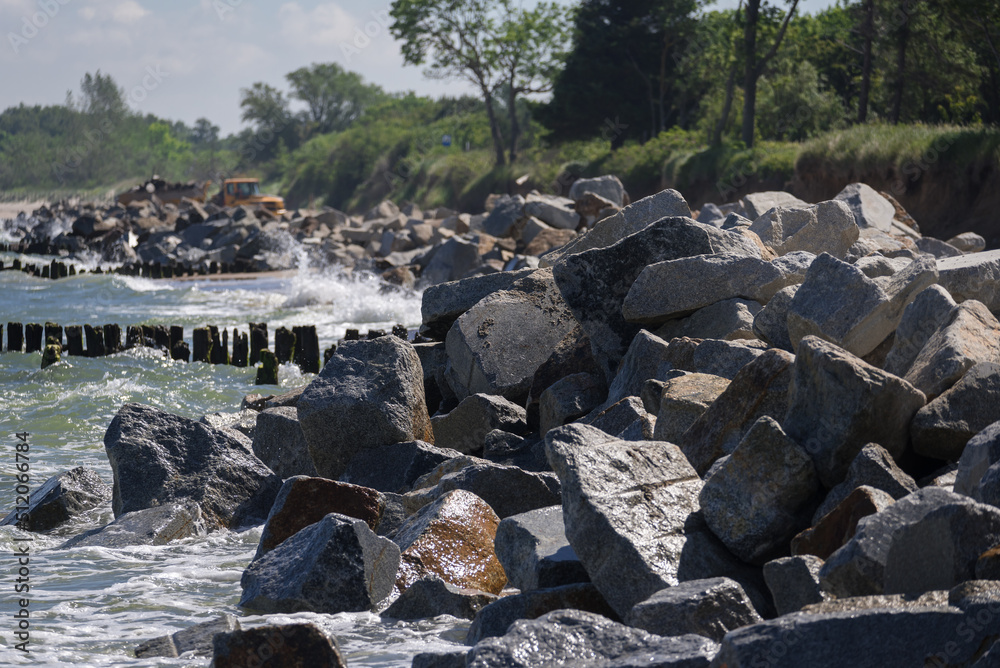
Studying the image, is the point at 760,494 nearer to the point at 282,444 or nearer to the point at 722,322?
the point at 722,322

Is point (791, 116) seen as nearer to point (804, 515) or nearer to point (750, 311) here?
point (750, 311)

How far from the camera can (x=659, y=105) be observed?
3975cm

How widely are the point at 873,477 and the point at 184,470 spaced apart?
434 centimetres

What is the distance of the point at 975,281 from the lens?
562 cm

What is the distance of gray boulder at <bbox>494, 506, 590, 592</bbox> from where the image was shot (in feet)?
12.8

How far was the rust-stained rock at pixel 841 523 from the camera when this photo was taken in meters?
3.38

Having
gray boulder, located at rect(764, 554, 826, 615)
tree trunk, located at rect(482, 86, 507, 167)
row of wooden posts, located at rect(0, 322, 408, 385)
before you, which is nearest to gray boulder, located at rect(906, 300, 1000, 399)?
gray boulder, located at rect(764, 554, 826, 615)

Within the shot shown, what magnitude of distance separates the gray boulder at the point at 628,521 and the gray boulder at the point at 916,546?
2.24 ft

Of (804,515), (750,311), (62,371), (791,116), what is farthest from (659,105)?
(804,515)

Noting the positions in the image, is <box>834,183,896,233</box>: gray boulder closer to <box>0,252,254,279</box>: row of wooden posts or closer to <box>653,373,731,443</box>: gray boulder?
<box>653,373,731,443</box>: gray boulder

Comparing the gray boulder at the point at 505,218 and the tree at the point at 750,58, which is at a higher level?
the tree at the point at 750,58

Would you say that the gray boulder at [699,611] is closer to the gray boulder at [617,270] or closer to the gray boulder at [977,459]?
the gray boulder at [977,459]

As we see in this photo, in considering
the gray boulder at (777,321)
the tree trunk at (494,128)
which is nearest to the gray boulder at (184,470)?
the gray boulder at (777,321)

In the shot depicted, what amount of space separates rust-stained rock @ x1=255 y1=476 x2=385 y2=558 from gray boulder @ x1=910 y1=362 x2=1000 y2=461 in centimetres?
279
